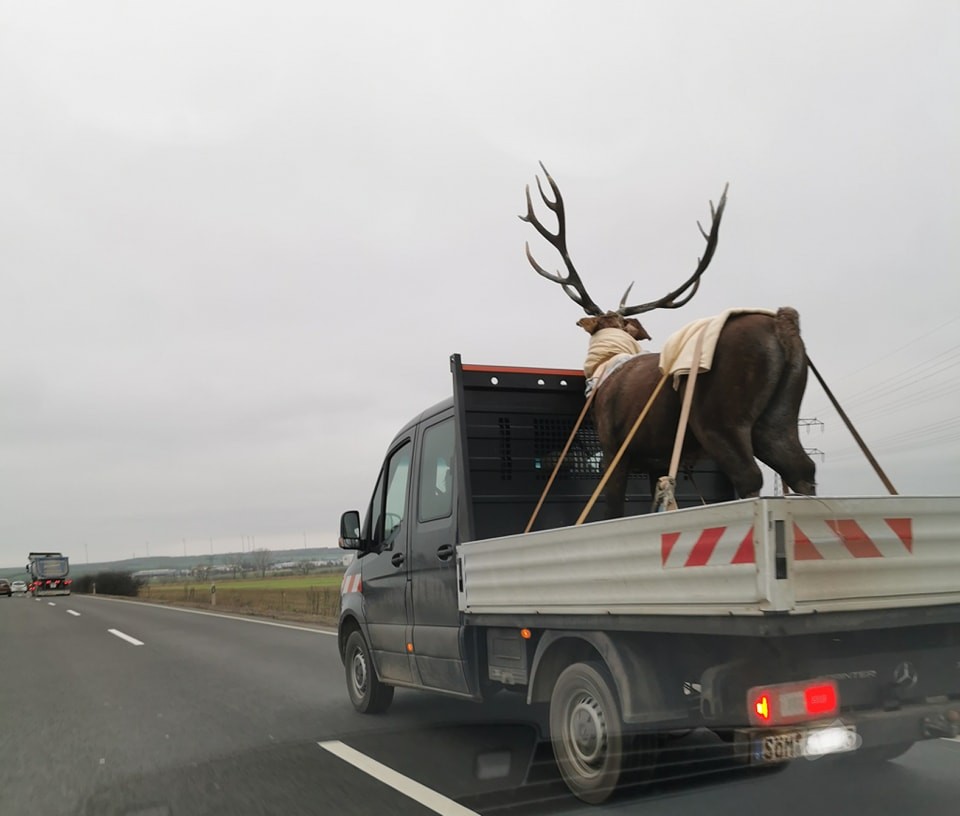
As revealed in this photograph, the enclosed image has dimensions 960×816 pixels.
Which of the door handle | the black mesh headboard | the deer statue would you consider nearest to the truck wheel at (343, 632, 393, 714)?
the door handle

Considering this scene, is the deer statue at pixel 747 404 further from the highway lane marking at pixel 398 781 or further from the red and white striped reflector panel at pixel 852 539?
the highway lane marking at pixel 398 781

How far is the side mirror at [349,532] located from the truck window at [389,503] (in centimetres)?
12

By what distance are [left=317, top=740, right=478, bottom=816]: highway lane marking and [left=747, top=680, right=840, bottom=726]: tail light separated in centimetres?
182

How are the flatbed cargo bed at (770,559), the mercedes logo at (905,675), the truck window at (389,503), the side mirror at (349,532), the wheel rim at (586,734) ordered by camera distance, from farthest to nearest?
the side mirror at (349,532) < the truck window at (389,503) < the wheel rim at (586,734) < the mercedes logo at (905,675) < the flatbed cargo bed at (770,559)

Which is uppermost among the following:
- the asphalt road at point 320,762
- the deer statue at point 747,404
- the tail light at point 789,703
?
the deer statue at point 747,404

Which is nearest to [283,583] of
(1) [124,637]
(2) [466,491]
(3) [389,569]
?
(1) [124,637]

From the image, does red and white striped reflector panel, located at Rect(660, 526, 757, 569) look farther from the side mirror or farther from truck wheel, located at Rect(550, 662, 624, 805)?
the side mirror

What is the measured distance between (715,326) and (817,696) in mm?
2380

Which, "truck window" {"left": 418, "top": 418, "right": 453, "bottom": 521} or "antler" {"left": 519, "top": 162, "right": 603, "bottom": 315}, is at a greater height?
"antler" {"left": 519, "top": 162, "right": 603, "bottom": 315}

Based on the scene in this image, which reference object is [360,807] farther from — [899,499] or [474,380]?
[899,499]

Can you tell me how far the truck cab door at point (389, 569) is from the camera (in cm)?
706

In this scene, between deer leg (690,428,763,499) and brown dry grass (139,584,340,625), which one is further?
brown dry grass (139,584,340,625)

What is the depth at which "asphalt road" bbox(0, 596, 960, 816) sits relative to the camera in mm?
4863

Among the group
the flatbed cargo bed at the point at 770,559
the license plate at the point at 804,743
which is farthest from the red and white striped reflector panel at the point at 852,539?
the license plate at the point at 804,743
